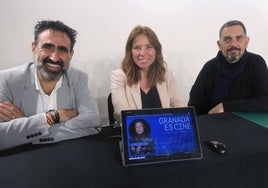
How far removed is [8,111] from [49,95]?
277 mm

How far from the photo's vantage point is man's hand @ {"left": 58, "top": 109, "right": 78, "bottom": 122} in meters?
1.56

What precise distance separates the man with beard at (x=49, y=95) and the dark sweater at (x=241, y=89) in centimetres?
106

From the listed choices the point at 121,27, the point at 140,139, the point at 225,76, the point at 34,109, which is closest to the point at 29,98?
the point at 34,109

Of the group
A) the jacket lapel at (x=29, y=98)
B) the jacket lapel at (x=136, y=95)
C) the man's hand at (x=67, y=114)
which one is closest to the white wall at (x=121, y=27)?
the jacket lapel at (x=136, y=95)

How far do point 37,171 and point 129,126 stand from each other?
1.42 feet

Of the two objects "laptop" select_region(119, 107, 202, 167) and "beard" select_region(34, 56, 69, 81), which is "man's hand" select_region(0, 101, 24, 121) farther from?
"laptop" select_region(119, 107, 202, 167)

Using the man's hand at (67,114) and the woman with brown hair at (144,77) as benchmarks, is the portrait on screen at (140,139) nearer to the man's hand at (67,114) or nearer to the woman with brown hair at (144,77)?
the man's hand at (67,114)

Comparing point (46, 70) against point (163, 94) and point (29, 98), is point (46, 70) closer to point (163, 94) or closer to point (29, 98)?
point (29, 98)

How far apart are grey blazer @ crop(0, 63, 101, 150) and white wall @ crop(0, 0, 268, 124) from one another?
2.58ft

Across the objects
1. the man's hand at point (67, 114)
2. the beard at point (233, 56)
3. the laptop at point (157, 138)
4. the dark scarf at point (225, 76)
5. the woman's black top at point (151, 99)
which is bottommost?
the laptop at point (157, 138)

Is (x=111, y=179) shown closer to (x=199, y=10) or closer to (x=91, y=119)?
(x=91, y=119)

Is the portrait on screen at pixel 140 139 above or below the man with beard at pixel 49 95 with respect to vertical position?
below

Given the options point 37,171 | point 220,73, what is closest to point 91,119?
point 37,171

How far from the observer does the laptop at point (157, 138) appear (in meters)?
1.17
